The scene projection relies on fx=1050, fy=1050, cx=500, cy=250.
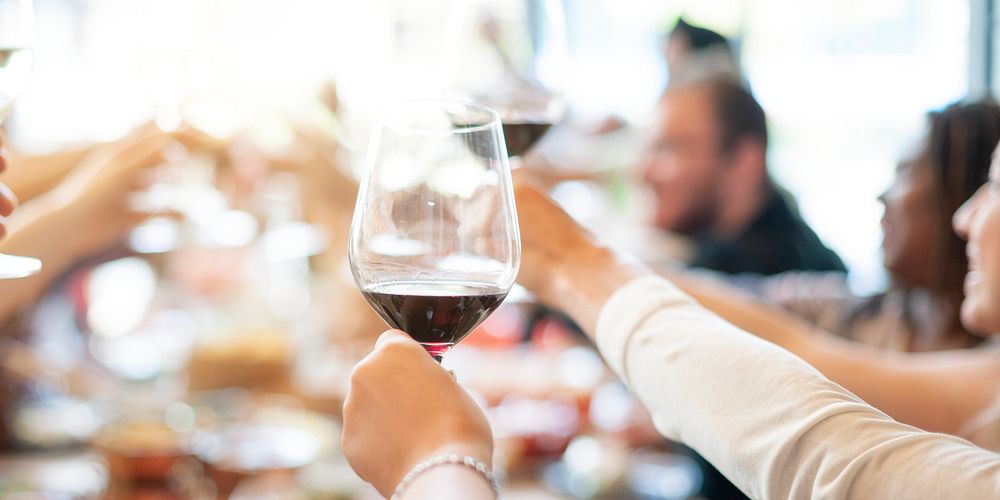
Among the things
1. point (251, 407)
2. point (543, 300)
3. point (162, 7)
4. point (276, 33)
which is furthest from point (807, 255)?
point (276, 33)

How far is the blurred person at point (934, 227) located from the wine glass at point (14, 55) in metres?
1.73

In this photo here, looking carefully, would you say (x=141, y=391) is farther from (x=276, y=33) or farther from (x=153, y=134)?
(x=276, y=33)

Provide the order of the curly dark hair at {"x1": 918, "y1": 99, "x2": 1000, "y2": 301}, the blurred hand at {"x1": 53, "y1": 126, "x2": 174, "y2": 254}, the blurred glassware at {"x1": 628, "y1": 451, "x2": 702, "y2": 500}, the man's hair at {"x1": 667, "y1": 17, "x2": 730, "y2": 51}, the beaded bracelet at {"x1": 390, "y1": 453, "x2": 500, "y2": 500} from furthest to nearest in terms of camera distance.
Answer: the man's hair at {"x1": 667, "y1": 17, "x2": 730, "y2": 51}
the blurred glassware at {"x1": 628, "y1": 451, "x2": 702, "y2": 500}
the curly dark hair at {"x1": 918, "y1": 99, "x2": 1000, "y2": 301}
the blurred hand at {"x1": 53, "y1": 126, "x2": 174, "y2": 254}
the beaded bracelet at {"x1": 390, "y1": 453, "x2": 500, "y2": 500}

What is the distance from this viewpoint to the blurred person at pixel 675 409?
2.26 ft

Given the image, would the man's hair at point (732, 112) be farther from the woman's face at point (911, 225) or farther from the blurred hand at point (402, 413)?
the blurred hand at point (402, 413)

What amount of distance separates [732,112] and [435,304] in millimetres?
2534

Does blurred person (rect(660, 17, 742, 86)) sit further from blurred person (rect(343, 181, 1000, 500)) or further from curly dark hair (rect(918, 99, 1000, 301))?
blurred person (rect(343, 181, 1000, 500))

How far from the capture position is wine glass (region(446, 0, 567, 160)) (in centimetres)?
105

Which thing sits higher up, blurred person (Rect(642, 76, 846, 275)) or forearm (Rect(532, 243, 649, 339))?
forearm (Rect(532, 243, 649, 339))

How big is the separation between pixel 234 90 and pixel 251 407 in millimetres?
639

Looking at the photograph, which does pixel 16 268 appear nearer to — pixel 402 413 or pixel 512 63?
pixel 402 413

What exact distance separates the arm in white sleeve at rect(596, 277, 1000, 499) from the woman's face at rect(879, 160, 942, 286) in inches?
52.9

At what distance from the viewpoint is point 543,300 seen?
106 centimetres

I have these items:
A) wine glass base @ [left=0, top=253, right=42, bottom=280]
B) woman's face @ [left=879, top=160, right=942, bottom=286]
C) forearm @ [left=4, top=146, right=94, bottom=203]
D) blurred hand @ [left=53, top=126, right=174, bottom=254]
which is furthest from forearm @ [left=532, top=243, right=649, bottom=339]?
woman's face @ [left=879, top=160, right=942, bottom=286]
